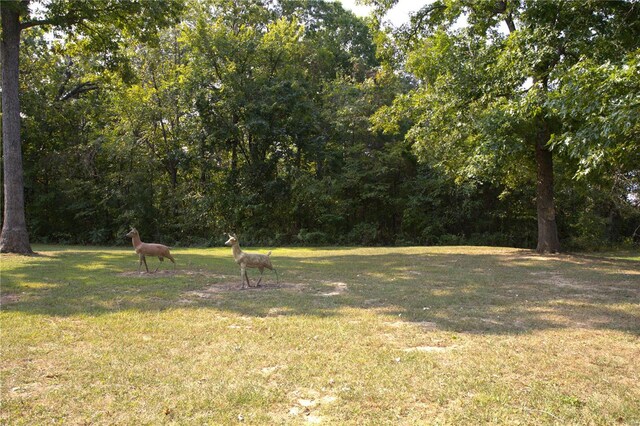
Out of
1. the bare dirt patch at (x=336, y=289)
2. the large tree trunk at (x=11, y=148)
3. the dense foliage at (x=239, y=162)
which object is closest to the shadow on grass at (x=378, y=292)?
the bare dirt patch at (x=336, y=289)

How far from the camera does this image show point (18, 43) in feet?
50.5

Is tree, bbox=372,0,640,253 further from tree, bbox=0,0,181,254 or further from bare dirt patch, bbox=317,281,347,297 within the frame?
tree, bbox=0,0,181,254

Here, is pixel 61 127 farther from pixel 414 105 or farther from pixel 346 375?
pixel 346 375

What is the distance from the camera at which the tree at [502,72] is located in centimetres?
1245

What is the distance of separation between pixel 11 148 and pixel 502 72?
15.7 m

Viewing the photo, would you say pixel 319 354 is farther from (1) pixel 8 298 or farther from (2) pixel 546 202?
(2) pixel 546 202

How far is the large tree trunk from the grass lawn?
270 inches

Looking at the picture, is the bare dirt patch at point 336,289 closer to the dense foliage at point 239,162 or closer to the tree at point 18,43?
the tree at point 18,43

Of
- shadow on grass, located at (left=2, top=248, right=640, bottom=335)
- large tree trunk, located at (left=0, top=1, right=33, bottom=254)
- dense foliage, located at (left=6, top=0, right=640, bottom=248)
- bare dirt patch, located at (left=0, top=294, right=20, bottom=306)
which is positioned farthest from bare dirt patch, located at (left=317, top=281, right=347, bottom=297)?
dense foliage, located at (left=6, top=0, right=640, bottom=248)

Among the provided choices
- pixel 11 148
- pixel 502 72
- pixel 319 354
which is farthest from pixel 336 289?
pixel 11 148

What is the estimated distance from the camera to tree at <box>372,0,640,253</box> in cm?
1245

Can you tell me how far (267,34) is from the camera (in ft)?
88.0

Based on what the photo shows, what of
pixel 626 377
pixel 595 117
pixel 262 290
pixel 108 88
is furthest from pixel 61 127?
pixel 626 377

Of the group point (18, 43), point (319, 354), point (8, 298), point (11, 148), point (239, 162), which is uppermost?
point (18, 43)
